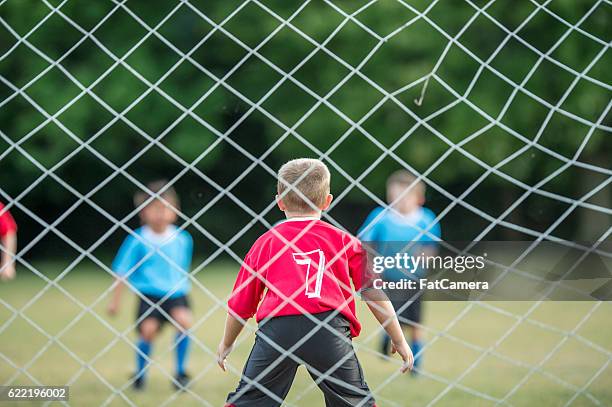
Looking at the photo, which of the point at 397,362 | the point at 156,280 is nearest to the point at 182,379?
the point at 156,280

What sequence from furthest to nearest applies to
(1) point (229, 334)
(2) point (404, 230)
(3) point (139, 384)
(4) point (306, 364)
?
(2) point (404, 230) → (3) point (139, 384) → (1) point (229, 334) → (4) point (306, 364)

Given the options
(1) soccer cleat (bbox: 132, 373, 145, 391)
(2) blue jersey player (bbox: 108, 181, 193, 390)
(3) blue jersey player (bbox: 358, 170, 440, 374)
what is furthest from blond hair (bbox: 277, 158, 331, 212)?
(3) blue jersey player (bbox: 358, 170, 440, 374)

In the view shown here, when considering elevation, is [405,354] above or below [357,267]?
below

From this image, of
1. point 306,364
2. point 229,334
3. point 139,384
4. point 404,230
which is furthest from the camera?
point 404,230

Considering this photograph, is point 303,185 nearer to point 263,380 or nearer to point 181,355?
point 263,380

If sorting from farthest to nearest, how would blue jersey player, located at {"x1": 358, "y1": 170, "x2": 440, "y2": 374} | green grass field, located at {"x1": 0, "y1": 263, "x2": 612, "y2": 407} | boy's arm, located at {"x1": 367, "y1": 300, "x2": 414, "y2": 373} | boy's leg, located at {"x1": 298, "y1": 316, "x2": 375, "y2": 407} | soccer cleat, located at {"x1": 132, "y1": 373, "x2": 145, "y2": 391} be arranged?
blue jersey player, located at {"x1": 358, "y1": 170, "x2": 440, "y2": 374} → soccer cleat, located at {"x1": 132, "y1": 373, "x2": 145, "y2": 391} → green grass field, located at {"x1": 0, "y1": 263, "x2": 612, "y2": 407} → boy's arm, located at {"x1": 367, "y1": 300, "x2": 414, "y2": 373} → boy's leg, located at {"x1": 298, "y1": 316, "x2": 375, "y2": 407}

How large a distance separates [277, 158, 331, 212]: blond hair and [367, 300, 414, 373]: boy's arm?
417 mm

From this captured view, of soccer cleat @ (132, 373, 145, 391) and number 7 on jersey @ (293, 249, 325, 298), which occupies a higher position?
number 7 on jersey @ (293, 249, 325, 298)

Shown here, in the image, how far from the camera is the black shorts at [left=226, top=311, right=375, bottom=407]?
2.91 metres

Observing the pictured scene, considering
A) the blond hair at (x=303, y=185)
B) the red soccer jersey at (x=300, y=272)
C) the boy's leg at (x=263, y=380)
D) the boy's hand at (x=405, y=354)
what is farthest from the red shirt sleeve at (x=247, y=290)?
A: the boy's hand at (x=405, y=354)

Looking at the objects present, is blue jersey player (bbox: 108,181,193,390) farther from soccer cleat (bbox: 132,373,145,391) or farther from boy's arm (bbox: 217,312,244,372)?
boy's arm (bbox: 217,312,244,372)

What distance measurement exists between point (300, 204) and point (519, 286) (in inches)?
182

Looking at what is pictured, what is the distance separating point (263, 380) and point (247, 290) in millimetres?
320

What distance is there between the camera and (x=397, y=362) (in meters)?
5.26
